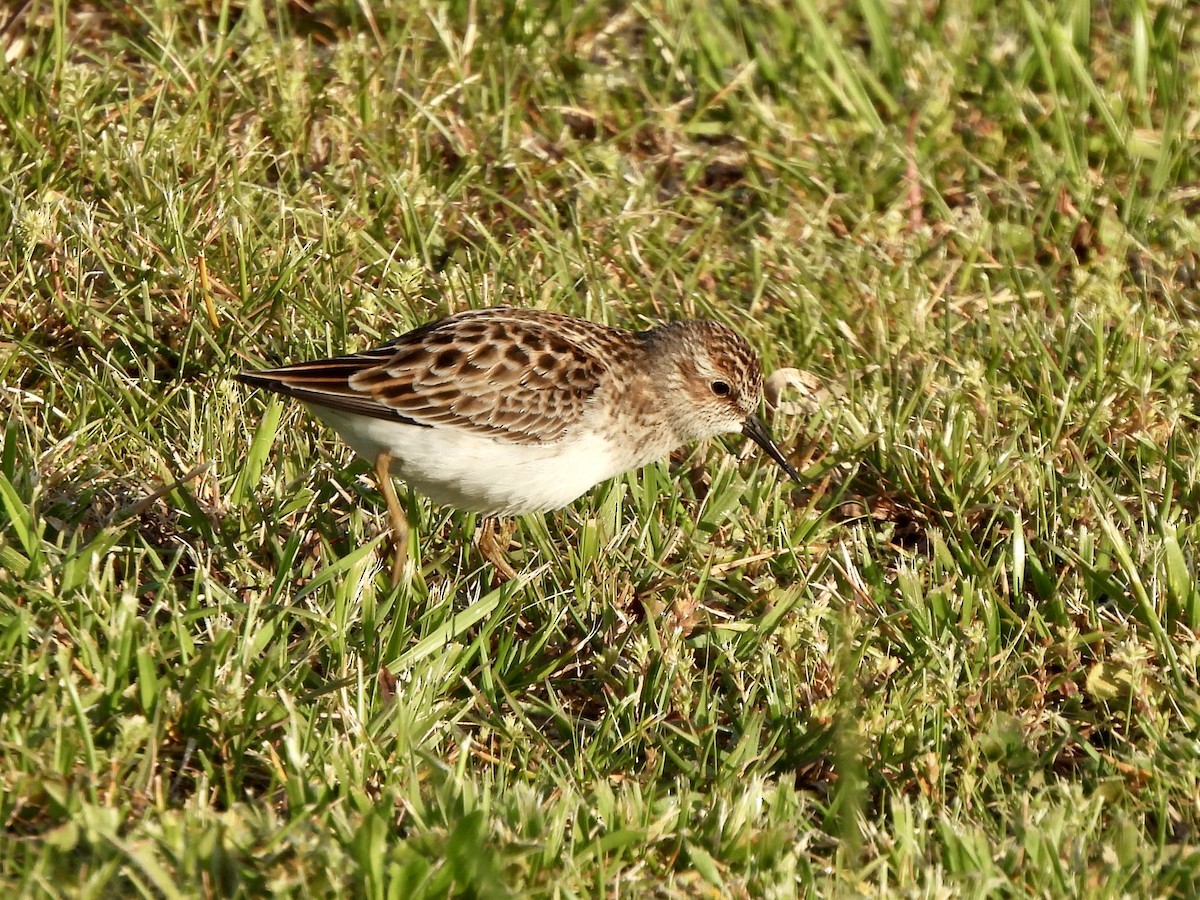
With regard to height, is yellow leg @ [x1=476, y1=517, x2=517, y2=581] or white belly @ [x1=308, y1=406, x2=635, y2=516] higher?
white belly @ [x1=308, y1=406, x2=635, y2=516]

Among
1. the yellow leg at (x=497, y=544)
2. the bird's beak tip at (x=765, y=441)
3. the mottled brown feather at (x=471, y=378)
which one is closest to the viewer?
the mottled brown feather at (x=471, y=378)

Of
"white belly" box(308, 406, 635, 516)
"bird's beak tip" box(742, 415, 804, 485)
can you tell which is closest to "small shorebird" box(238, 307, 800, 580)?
"white belly" box(308, 406, 635, 516)

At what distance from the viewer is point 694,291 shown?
28.6ft

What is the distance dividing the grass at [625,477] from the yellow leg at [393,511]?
154 mm

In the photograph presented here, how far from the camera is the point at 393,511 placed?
6.87 meters

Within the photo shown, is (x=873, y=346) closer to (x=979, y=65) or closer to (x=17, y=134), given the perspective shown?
(x=979, y=65)

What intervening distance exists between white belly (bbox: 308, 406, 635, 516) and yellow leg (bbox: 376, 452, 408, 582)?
43 millimetres

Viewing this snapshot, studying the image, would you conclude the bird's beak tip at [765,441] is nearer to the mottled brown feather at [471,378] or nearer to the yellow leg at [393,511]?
the mottled brown feather at [471,378]

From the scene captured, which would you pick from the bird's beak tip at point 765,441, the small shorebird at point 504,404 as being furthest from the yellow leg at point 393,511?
the bird's beak tip at point 765,441

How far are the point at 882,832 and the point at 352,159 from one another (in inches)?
193

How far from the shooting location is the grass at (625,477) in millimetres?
5340

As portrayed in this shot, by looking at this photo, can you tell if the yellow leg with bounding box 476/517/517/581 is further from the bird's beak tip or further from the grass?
the bird's beak tip

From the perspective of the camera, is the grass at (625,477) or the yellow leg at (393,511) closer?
the grass at (625,477)

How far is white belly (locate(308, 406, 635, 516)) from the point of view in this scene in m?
6.77
